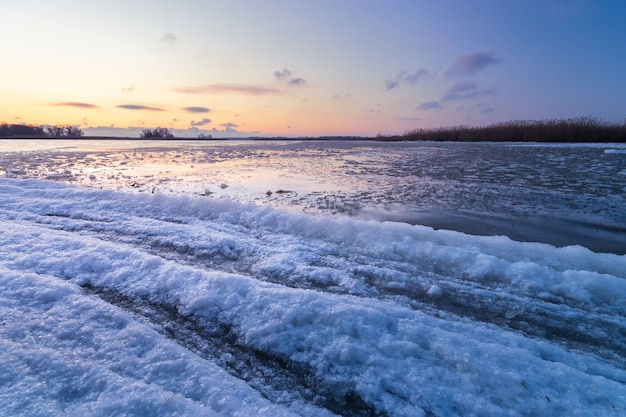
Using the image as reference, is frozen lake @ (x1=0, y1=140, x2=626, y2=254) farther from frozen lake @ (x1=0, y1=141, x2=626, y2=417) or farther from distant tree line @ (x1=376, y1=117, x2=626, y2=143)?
distant tree line @ (x1=376, y1=117, x2=626, y2=143)

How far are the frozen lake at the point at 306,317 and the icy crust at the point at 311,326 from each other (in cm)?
1

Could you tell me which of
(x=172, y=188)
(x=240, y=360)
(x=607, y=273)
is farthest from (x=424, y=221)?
(x=172, y=188)

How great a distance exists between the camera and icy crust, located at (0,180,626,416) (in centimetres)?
198

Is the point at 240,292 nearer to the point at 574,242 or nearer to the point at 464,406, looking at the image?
the point at 464,406

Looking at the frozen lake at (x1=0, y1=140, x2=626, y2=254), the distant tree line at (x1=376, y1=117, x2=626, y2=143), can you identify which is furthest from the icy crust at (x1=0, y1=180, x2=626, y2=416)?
the distant tree line at (x1=376, y1=117, x2=626, y2=143)

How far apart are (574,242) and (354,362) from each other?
468 cm

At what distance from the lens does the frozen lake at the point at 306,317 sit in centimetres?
199

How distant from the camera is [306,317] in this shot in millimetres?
2752

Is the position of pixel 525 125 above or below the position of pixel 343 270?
above

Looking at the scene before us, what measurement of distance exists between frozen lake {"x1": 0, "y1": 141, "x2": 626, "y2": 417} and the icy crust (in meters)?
0.01

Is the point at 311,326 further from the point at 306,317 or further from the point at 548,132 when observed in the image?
the point at 548,132

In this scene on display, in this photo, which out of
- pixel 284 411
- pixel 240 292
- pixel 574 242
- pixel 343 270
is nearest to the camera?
pixel 284 411

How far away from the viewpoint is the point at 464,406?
1.95 metres

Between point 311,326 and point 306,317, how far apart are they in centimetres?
10
